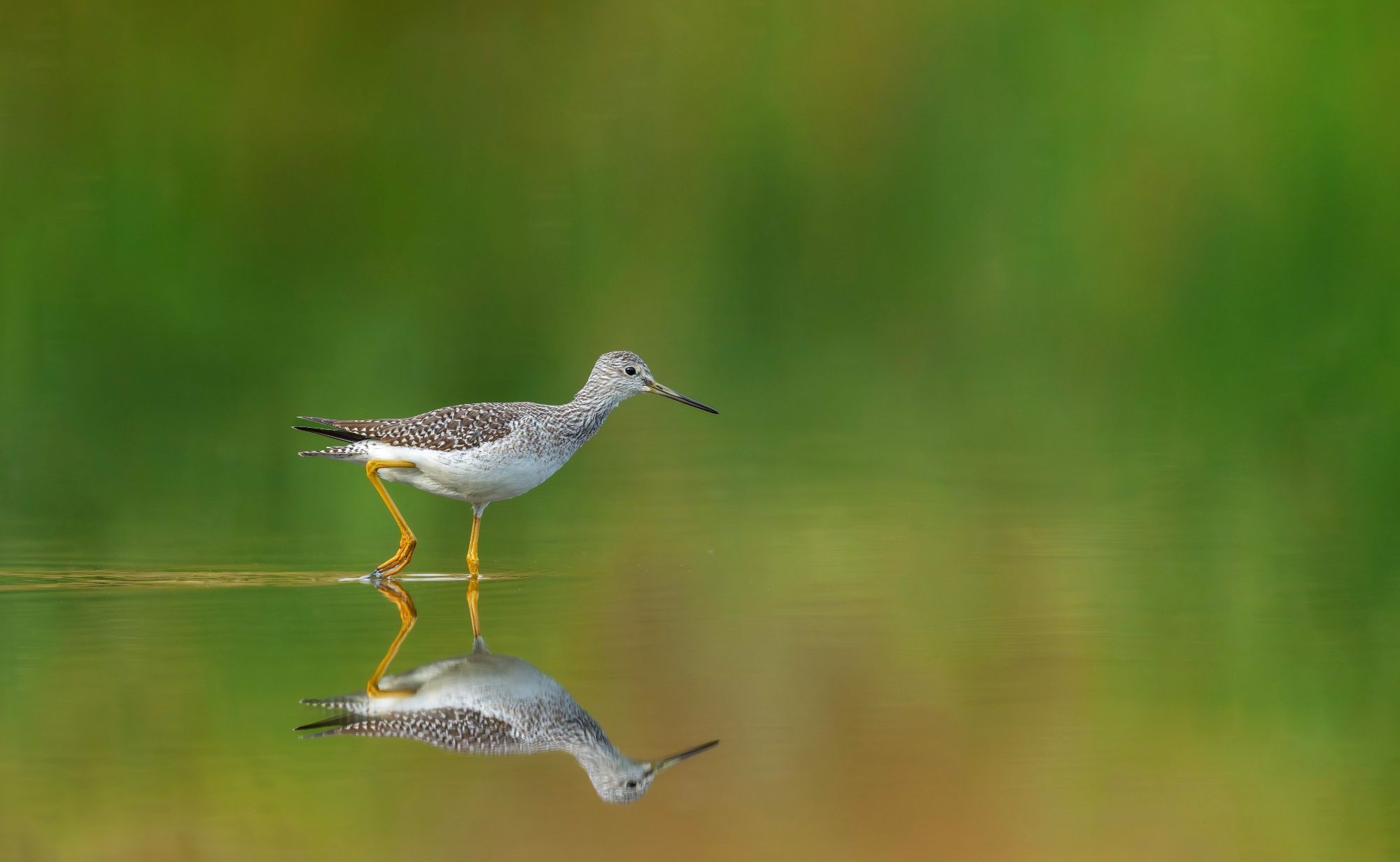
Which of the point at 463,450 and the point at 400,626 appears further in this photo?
the point at 463,450

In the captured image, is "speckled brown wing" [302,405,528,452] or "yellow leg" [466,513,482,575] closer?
"yellow leg" [466,513,482,575]

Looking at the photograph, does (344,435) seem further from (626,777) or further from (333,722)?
(626,777)

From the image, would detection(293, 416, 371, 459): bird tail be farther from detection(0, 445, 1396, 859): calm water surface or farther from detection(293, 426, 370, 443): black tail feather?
detection(0, 445, 1396, 859): calm water surface

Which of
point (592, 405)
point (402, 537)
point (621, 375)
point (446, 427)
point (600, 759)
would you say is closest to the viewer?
point (600, 759)

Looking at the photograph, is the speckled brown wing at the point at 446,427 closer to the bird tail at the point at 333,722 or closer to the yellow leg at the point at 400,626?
the yellow leg at the point at 400,626

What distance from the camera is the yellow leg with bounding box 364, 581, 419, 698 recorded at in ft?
24.2

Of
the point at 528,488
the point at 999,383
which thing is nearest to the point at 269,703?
the point at 528,488

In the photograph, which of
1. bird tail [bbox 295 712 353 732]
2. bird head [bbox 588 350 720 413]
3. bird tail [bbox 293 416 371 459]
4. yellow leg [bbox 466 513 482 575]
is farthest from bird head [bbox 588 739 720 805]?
bird head [bbox 588 350 720 413]

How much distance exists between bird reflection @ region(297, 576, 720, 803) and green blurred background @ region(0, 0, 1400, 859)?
10.1 inches

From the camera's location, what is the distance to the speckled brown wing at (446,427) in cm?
1055

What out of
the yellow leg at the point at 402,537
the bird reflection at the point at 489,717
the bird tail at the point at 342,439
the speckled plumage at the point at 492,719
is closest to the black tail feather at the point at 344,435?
the bird tail at the point at 342,439

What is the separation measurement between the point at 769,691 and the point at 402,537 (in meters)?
3.70

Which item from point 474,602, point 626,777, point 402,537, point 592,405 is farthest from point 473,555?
point 626,777

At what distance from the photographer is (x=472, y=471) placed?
10.4 m
